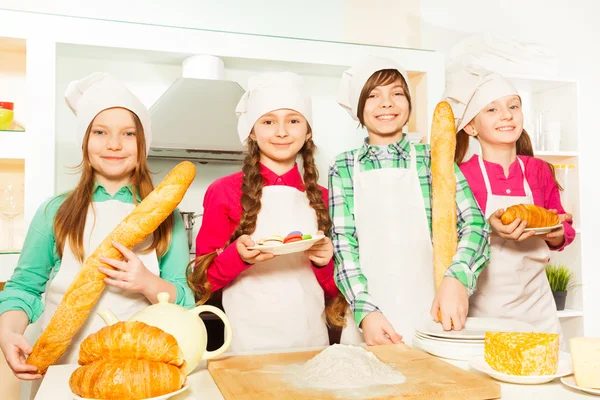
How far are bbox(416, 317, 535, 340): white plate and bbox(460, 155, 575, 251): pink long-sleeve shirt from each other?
2.51ft

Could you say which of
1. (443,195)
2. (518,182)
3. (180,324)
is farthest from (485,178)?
(180,324)

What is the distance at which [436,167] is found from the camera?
1.65 meters

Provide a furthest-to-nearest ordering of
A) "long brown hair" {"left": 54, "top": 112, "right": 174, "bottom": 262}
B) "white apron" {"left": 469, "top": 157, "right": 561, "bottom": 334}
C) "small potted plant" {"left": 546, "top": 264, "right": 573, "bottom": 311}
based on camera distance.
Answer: "small potted plant" {"left": 546, "top": 264, "right": 573, "bottom": 311} < "white apron" {"left": 469, "top": 157, "right": 561, "bottom": 334} < "long brown hair" {"left": 54, "top": 112, "right": 174, "bottom": 262}

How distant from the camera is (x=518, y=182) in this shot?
6.59ft

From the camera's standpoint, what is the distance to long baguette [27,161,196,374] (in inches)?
50.1

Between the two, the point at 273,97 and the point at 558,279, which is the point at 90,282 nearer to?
the point at 273,97

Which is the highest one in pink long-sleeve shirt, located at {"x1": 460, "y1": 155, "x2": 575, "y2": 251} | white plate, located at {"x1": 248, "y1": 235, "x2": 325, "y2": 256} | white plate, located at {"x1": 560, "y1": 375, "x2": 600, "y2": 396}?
pink long-sleeve shirt, located at {"x1": 460, "y1": 155, "x2": 575, "y2": 251}

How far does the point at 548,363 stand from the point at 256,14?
277 cm

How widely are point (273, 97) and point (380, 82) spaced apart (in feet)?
1.10

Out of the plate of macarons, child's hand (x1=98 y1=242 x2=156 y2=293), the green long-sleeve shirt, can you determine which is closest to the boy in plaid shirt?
the plate of macarons

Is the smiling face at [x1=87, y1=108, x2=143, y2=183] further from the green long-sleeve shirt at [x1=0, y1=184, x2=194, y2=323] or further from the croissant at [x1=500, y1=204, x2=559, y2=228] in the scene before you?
the croissant at [x1=500, y1=204, x2=559, y2=228]

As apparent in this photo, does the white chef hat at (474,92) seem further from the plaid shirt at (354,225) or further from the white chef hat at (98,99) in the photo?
the white chef hat at (98,99)

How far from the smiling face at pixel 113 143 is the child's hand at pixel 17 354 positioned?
19.0 inches

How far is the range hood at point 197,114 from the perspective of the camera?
270 centimetres
